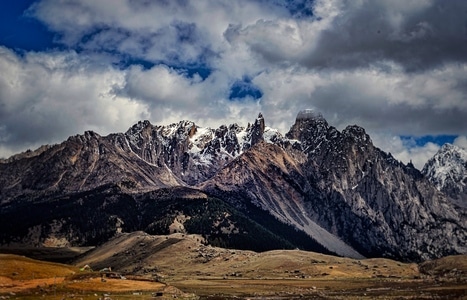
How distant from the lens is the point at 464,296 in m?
198

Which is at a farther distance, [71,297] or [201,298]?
[201,298]

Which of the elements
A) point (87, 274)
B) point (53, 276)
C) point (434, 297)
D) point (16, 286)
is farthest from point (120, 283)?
point (434, 297)

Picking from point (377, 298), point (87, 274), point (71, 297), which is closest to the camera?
point (71, 297)

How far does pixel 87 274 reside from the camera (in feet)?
557

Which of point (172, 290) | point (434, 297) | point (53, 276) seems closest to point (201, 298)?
point (172, 290)

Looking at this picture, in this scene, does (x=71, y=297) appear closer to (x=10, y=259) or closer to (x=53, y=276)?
(x=53, y=276)

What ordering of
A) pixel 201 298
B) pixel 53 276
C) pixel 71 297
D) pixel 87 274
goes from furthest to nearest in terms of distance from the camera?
pixel 201 298
pixel 87 274
pixel 53 276
pixel 71 297

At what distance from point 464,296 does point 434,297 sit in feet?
34.3

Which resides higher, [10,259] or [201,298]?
A: [10,259]

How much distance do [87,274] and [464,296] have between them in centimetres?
12995

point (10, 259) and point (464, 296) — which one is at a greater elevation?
point (10, 259)

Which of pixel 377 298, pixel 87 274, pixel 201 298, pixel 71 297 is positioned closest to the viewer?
pixel 71 297

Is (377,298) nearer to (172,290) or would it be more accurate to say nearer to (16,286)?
(172,290)

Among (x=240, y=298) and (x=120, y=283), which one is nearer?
(x=120, y=283)
